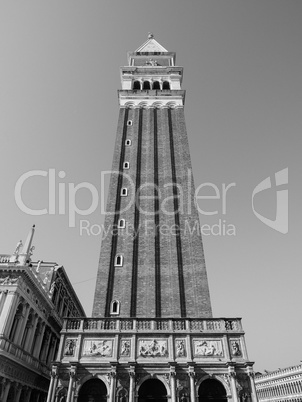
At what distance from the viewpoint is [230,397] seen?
2155cm

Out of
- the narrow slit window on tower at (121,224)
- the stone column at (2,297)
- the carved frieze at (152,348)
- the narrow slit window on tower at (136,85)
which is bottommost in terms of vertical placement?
the carved frieze at (152,348)

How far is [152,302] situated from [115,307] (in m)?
3.38

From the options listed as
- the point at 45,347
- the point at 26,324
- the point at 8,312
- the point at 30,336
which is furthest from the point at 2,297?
the point at 45,347

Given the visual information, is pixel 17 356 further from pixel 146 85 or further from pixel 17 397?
pixel 146 85

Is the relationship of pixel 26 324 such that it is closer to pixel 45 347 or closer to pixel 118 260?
pixel 45 347

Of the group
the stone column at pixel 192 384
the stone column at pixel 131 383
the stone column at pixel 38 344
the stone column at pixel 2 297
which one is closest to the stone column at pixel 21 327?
the stone column at pixel 2 297

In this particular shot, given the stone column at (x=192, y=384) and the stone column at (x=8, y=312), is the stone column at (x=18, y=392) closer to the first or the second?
the stone column at (x=8, y=312)

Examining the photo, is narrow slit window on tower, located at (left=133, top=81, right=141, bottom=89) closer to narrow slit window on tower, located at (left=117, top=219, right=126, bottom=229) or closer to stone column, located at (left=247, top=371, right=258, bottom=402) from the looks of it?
narrow slit window on tower, located at (left=117, top=219, right=126, bottom=229)

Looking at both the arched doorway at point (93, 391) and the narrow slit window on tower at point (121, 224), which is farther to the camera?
the narrow slit window on tower at point (121, 224)

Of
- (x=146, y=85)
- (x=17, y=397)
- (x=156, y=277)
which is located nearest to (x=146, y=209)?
(x=156, y=277)

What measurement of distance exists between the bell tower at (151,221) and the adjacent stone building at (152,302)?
0.10 meters

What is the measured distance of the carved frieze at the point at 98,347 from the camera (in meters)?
23.0

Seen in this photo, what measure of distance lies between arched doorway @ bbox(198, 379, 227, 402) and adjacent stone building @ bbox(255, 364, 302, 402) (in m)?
36.3

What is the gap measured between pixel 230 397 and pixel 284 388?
4240 centimetres
